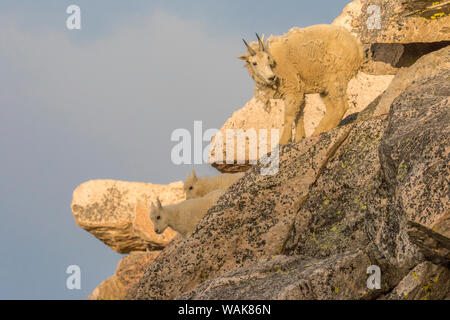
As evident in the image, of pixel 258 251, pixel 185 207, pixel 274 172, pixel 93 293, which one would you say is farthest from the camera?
pixel 93 293

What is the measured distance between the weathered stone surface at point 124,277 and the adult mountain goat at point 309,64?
672 centimetres

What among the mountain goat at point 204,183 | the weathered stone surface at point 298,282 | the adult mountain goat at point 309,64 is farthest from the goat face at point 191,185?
the weathered stone surface at point 298,282

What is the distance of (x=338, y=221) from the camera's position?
895 cm

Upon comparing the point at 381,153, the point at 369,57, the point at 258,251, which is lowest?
the point at 258,251

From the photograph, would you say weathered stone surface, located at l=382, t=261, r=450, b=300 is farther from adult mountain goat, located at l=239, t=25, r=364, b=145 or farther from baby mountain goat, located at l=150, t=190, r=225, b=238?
baby mountain goat, located at l=150, t=190, r=225, b=238

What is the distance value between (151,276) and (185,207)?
3319mm

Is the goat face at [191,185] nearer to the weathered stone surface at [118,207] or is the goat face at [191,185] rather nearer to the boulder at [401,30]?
the weathered stone surface at [118,207]

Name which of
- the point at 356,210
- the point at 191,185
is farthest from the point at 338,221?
the point at 191,185

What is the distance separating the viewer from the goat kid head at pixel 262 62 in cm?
1200

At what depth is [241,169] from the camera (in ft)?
62.3

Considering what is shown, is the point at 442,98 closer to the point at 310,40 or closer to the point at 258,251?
the point at 258,251

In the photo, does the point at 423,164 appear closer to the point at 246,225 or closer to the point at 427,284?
the point at 427,284

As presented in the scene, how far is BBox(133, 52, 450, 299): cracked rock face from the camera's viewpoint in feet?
21.3

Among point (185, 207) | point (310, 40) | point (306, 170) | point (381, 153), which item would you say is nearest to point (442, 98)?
point (381, 153)
